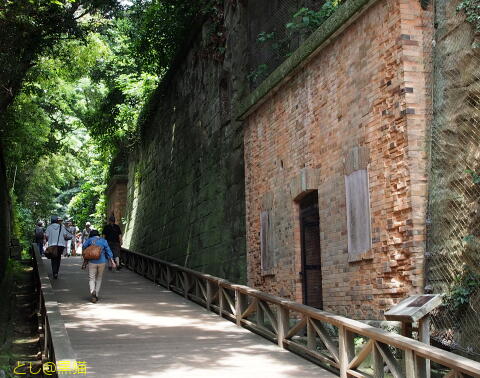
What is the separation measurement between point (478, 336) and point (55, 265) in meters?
11.7

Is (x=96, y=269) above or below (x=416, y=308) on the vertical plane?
above

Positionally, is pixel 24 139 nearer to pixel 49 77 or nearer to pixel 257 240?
pixel 49 77

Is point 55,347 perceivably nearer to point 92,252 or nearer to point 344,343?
point 344,343

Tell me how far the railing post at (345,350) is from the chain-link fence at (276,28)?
21.0 feet

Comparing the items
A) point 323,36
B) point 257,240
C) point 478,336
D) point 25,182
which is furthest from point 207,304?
point 25,182

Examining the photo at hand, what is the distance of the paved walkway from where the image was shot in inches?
298

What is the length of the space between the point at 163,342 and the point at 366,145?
3.85 m

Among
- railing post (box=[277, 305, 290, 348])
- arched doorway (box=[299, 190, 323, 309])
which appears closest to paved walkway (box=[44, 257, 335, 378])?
railing post (box=[277, 305, 290, 348])

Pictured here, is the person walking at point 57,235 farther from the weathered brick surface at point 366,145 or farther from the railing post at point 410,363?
the railing post at point 410,363

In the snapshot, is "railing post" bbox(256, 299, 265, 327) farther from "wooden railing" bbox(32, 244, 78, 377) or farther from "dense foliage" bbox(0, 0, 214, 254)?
"dense foliage" bbox(0, 0, 214, 254)

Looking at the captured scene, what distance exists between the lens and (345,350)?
7.29 meters

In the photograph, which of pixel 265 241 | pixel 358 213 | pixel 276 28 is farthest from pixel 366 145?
pixel 276 28

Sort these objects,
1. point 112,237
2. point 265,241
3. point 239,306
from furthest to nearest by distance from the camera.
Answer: point 112,237 → point 265,241 → point 239,306

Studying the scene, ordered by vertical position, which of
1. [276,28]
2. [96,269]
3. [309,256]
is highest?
[276,28]
